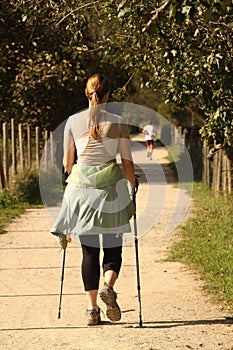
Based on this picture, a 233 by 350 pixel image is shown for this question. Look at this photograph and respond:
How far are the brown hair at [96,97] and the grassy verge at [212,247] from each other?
2.12 m

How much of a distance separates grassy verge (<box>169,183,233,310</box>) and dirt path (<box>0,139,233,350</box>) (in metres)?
0.17

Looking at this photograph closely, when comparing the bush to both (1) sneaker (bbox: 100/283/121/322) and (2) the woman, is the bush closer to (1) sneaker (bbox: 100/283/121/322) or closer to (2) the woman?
(2) the woman

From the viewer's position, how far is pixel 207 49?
1112 centimetres

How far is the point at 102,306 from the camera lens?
28.5ft

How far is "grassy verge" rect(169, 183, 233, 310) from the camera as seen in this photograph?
9502 millimetres

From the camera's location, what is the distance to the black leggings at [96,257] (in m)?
7.80

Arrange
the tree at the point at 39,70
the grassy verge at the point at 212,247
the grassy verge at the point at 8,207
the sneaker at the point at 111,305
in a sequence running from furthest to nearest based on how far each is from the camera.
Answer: the tree at the point at 39,70 < the grassy verge at the point at 8,207 < the grassy verge at the point at 212,247 < the sneaker at the point at 111,305

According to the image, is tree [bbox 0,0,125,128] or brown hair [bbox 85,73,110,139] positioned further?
tree [bbox 0,0,125,128]

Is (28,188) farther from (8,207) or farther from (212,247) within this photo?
(212,247)

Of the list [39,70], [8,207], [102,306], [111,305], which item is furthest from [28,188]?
[111,305]

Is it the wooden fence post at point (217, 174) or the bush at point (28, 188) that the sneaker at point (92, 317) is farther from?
the wooden fence post at point (217, 174)

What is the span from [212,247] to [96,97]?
16.0 feet

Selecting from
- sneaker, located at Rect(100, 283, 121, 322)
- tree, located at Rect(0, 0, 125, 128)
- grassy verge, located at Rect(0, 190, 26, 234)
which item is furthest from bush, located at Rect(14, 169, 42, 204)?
sneaker, located at Rect(100, 283, 121, 322)

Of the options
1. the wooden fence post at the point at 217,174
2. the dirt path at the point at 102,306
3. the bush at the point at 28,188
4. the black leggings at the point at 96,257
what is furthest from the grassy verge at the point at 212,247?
the bush at the point at 28,188
